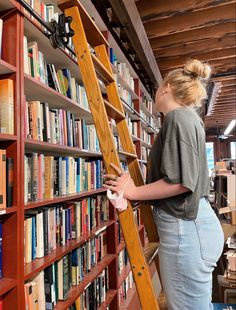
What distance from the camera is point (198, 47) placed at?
148 inches

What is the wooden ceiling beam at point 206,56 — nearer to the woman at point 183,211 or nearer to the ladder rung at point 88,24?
the ladder rung at point 88,24

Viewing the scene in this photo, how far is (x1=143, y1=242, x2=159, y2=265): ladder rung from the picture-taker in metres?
1.22

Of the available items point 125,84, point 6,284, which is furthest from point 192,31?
point 6,284

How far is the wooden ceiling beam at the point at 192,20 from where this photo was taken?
2959 millimetres

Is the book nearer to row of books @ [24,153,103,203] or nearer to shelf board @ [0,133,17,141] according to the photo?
shelf board @ [0,133,17,141]

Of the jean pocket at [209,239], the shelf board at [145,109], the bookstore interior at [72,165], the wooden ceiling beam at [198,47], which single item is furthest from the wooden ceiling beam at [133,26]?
the jean pocket at [209,239]

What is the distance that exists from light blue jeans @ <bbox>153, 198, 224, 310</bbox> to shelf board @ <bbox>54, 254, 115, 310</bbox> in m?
0.63

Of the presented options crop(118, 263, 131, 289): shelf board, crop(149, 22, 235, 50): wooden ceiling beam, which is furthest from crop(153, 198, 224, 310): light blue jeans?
crop(149, 22, 235, 50): wooden ceiling beam

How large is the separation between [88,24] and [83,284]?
1435 mm

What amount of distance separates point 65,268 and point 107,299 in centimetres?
66

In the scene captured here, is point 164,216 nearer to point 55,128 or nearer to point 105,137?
point 105,137

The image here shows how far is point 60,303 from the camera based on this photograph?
57.7 inches

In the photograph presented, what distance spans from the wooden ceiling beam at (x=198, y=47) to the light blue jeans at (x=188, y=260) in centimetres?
310

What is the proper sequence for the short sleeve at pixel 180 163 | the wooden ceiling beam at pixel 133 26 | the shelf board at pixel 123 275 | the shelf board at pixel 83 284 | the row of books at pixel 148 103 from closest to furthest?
the short sleeve at pixel 180 163, the shelf board at pixel 83 284, the wooden ceiling beam at pixel 133 26, the shelf board at pixel 123 275, the row of books at pixel 148 103
